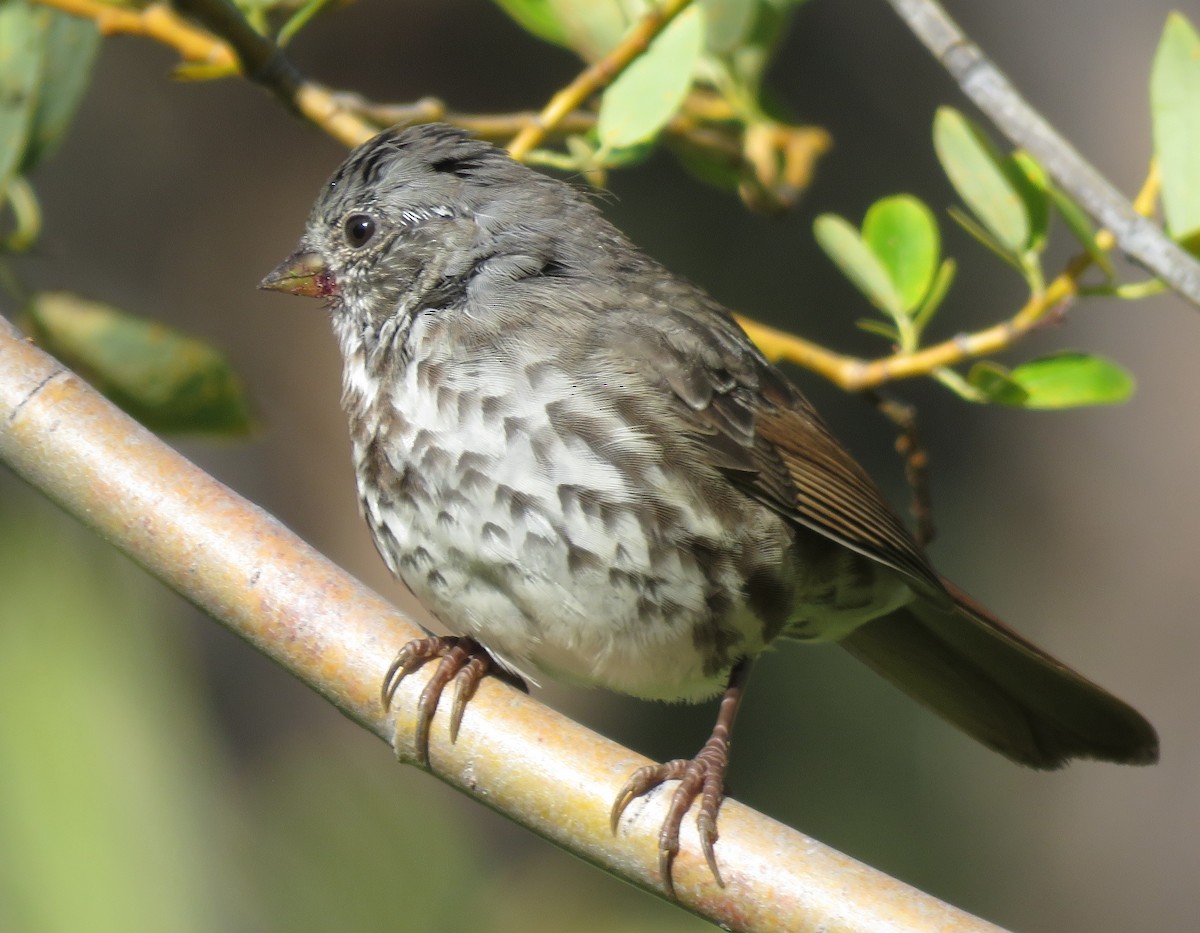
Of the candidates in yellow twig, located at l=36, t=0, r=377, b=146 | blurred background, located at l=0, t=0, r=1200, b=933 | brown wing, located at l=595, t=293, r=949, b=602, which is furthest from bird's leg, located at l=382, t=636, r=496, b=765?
blurred background, located at l=0, t=0, r=1200, b=933

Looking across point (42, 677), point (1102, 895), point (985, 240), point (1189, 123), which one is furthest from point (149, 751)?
point (1102, 895)

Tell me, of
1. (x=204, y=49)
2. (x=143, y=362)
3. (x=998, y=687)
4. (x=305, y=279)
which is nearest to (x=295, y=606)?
(x=143, y=362)

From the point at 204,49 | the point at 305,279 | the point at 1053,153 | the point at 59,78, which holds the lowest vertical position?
the point at 1053,153

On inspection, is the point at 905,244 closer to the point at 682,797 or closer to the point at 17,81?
the point at 682,797

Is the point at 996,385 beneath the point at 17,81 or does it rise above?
beneath

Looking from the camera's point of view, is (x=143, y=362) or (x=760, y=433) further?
(x=760, y=433)

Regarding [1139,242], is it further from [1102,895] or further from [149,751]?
[1102,895]

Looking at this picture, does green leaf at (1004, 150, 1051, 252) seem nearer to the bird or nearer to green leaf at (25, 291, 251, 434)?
the bird
